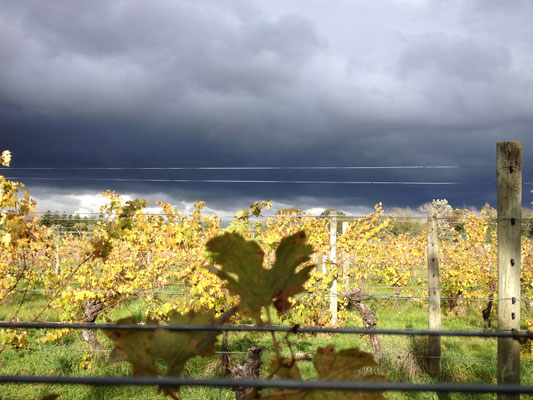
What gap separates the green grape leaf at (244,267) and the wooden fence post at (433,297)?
5303 millimetres

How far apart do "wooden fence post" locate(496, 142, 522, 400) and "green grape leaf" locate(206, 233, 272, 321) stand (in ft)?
10.6

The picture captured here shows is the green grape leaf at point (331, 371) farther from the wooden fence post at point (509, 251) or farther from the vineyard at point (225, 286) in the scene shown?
the wooden fence post at point (509, 251)

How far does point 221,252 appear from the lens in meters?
0.49

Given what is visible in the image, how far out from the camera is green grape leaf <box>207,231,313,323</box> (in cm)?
49

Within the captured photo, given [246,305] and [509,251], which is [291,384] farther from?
[509,251]

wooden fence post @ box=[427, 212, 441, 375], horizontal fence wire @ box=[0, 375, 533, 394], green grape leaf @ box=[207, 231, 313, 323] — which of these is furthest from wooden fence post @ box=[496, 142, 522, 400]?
green grape leaf @ box=[207, 231, 313, 323]

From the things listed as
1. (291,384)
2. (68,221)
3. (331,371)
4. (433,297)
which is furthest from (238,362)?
(68,221)

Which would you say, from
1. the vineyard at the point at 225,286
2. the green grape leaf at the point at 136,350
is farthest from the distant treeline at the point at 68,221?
the green grape leaf at the point at 136,350

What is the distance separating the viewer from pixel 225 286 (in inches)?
19.6

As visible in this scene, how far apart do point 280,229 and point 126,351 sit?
592 centimetres

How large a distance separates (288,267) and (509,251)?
3.26 metres

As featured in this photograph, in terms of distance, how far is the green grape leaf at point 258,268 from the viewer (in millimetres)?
494

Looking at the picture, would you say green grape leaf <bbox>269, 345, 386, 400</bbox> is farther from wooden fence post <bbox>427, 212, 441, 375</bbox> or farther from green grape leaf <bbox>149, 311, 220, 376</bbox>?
wooden fence post <bbox>427, 212, 441, 375</bbox>

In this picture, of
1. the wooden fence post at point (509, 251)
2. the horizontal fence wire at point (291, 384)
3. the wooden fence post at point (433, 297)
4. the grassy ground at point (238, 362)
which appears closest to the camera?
the horizontal fence wire at point (291, 384)
